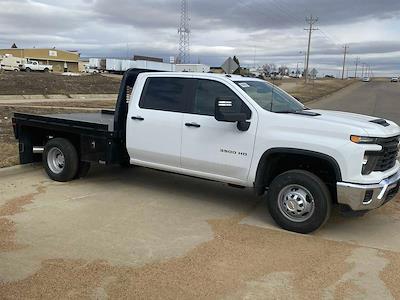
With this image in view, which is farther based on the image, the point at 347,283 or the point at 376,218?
the point at 376,218

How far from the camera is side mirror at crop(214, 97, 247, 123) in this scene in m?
5.75

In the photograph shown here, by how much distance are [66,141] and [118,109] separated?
45.0 inches

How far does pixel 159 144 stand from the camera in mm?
6734

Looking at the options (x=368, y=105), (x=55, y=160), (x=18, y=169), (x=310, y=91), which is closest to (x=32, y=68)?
(x=310, y=91)

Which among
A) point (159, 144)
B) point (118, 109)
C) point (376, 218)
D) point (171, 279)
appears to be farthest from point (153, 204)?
point (376, 218)

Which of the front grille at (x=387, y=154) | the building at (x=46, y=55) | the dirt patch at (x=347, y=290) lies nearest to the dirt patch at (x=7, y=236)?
the dirt patch at (x=347, y=290)

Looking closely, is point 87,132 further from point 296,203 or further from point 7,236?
point 296,203

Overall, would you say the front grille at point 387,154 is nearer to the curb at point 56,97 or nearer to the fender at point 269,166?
the fender at point 269,166

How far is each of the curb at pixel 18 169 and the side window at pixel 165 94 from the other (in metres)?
2.87

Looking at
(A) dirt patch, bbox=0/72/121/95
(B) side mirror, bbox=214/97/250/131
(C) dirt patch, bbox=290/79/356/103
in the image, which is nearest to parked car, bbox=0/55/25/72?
(A) dirt patch, bbox=0/72/121/95

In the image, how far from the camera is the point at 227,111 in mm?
5887

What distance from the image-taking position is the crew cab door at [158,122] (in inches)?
259

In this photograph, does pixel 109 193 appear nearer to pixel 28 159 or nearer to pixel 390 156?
pixel 28 159

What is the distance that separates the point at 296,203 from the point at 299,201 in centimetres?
4
